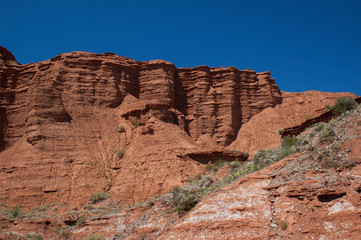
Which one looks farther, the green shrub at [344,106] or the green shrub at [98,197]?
the green shrub at [98,197]

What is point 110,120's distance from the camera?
146ft

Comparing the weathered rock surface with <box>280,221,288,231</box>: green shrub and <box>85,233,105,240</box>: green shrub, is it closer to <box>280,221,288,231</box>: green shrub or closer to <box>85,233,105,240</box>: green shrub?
<box>85,233,105,240</box>: green shrub

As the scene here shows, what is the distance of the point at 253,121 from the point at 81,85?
21.2m

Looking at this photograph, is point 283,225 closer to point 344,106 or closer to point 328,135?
point 328,135

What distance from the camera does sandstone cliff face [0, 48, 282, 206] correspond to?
35625 mm

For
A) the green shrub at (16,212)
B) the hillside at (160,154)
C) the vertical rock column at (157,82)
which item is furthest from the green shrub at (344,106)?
the green shrub at (16,212)

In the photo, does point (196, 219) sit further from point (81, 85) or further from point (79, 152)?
point (81, 85)

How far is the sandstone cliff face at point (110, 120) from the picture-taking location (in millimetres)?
35625

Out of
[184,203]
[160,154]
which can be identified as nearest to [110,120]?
[160,154]

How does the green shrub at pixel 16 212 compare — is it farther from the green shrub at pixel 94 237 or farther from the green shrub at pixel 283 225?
the green shrub at pixel 283 225

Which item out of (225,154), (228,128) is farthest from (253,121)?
(225,154)

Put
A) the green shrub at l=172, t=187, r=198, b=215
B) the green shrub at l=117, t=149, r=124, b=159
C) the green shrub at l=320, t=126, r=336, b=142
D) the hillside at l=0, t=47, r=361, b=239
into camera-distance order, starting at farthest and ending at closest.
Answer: the green shrub at l=117, t=149, r=124, b=159 → the green shrub at l=172, t=187, r=198, b=215 → the green shrub at l=320, t=126, r=336, b=142 → the hillside at l=0, t=47, r=361, b=239

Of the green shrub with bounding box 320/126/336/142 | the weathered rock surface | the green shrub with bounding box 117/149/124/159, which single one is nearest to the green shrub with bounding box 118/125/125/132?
the green shrub with bounding box 117/149/124/159

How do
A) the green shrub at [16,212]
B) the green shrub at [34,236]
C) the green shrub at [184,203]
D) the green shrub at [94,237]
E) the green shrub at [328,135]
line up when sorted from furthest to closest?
the green shrub at [16,212], the green shrub at [34,236], the green shrub at [94,237], the green shrub at [184,203], the green shrub at [328,135]
